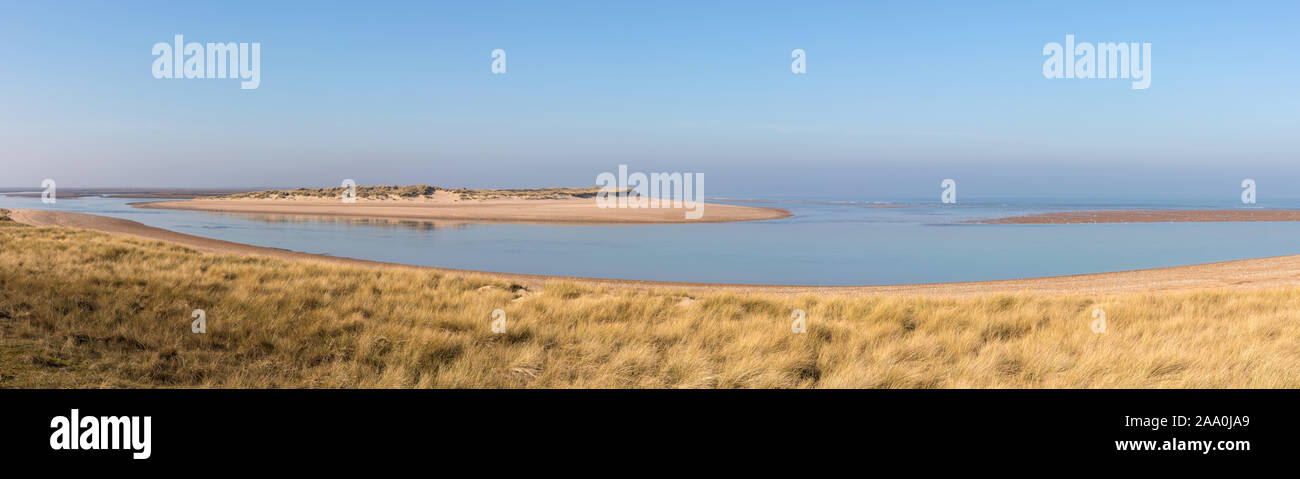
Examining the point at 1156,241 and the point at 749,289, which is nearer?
the point at 749,289

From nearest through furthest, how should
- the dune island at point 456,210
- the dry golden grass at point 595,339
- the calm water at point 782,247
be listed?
the dry golden grass at point 595,339
the calm water at point 782,247
the dune island at point 456,210

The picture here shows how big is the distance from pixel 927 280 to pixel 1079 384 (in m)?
15.2

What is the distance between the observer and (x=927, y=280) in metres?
20.2

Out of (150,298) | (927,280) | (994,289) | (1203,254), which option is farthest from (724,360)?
(1203,254)

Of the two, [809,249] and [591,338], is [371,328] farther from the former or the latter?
[809,249]

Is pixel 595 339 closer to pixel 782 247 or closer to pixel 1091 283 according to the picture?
pixel 1091 283

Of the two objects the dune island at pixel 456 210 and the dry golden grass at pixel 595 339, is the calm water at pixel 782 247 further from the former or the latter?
the dry golden grass at pixel 595 339

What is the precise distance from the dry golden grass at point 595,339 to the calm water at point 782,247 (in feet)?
32.3

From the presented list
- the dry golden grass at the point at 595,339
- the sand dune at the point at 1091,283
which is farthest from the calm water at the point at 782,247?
the dry golden grass at the point at 595,339

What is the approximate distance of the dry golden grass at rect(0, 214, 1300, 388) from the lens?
18.7 feet

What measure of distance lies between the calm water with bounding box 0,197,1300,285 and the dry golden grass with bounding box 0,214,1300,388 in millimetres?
9855

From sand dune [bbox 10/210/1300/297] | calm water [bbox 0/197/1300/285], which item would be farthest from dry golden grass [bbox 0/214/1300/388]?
calm water [bbox 0/197/1300/285]

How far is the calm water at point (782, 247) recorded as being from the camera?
22.1 metres
